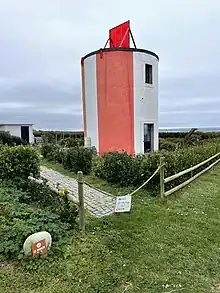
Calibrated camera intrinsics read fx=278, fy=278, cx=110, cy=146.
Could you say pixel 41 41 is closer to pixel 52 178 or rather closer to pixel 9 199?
pixel 52 178

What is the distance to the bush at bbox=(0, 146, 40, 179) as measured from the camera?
6.25 metres

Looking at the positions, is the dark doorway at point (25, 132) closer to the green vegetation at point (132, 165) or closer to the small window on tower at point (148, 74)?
the small window on tower at point (148, 74)

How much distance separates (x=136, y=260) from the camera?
3.65 metres

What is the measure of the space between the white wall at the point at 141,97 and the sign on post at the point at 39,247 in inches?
431

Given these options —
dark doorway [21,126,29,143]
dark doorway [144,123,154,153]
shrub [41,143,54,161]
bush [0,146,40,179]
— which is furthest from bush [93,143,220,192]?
dark doorway [21,126,29,143]

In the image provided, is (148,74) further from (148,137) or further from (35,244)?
(35,244)

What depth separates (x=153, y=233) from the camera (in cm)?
452

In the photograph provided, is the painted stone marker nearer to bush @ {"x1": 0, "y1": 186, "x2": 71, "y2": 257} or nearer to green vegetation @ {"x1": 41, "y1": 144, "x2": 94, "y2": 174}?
bush @ {"x1": 0, "y1": 186, "x2": 71, "y2": 257}

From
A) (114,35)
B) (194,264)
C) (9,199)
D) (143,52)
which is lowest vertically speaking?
(194,264)

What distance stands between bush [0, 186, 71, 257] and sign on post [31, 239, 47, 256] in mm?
188

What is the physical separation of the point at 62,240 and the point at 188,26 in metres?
11.9

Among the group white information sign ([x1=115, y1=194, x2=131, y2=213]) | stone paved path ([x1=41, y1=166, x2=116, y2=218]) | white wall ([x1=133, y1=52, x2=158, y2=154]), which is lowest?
stone paved path ([x1=41, y1=166, x2=116, y2=218])

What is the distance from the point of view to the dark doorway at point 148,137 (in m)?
15.0

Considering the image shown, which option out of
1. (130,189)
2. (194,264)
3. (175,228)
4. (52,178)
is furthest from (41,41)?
(194,264)
